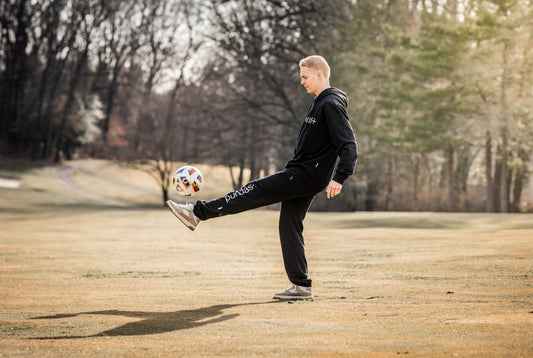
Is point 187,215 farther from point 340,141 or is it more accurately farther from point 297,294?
point 340,141

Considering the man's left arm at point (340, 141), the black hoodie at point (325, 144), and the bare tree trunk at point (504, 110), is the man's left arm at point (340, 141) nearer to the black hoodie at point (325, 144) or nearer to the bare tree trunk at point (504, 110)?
the black hoodie at point (325, 144)

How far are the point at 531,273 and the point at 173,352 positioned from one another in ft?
17.6

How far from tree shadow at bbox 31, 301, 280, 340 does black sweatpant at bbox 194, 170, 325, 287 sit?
0.62m

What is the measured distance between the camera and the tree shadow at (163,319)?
17.1 feet

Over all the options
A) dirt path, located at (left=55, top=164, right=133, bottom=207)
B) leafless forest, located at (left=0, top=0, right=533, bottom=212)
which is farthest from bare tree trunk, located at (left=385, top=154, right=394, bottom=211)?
dirt path, located at (left=55, top=164, right=133, bottom=207)

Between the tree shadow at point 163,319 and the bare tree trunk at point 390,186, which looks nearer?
the tree shadow at point 163,319

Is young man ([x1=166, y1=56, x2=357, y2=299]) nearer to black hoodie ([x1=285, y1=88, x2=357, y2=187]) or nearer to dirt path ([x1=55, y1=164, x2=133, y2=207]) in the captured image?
black hoodie ([x1=285, y1=88, x2=357, y2=187])

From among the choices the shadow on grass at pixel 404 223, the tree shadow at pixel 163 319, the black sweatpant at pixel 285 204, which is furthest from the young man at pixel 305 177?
the shadow on grass at pixel 404 223

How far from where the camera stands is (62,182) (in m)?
57.4

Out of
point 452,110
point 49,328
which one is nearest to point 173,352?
point 49,328

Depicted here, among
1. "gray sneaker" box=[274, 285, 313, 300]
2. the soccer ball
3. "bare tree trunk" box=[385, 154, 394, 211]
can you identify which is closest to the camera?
"gray sneaker" box=[274, 285, 313, 300]

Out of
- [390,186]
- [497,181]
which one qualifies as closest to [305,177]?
[497,181]

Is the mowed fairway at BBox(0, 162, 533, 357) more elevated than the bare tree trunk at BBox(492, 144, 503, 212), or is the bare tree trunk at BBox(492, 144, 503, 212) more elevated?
the bare tree trunk at BBox(492, 144, 503, 212)

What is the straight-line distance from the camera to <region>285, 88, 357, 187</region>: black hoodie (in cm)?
624
